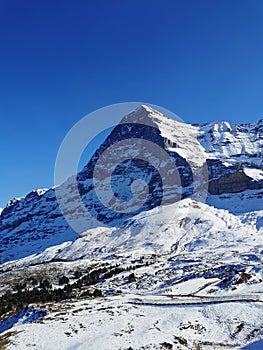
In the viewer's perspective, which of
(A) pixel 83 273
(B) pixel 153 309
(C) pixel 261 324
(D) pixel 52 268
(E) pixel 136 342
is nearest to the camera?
(E) pixel 136 342

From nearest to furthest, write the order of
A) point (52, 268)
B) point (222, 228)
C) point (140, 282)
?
point (140, 282)
point (52, 268)
point (222, 228)

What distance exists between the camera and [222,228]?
195125 mm

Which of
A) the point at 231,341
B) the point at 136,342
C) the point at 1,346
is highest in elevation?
the point at 1,346

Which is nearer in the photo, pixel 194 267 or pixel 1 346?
pixel 1 346

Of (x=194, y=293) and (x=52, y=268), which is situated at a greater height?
(x=52, y=268)

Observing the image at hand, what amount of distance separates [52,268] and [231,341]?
12847 cm

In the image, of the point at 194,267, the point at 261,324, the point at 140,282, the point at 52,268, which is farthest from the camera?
the point at 52,268

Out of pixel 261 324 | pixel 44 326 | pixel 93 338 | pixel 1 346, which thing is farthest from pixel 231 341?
pixel 1 346

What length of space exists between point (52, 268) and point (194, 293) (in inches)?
4140

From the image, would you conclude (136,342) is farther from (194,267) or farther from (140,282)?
(194,267)

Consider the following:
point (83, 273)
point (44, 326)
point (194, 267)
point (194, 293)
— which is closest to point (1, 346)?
point (44, 326)

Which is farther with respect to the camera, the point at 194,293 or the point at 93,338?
the point at 194,293

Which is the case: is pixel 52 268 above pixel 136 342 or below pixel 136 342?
above

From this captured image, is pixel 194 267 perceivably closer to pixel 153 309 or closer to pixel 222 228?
pixel 153 309
